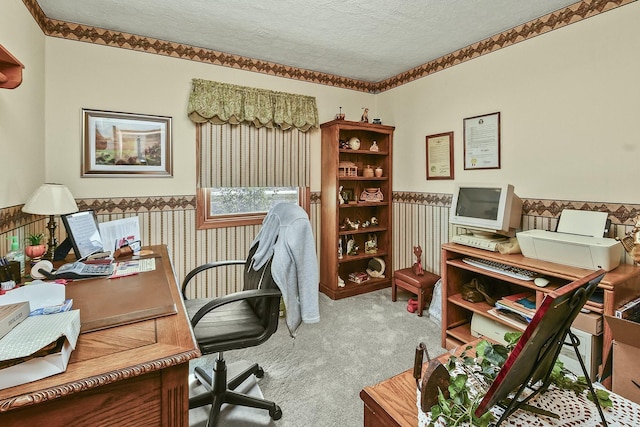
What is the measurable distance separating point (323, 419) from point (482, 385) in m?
1.22

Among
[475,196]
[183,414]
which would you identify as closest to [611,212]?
[475,196]

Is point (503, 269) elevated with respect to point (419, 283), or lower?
elevated

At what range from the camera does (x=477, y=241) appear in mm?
2398

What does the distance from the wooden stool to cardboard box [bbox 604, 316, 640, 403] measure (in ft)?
6.66

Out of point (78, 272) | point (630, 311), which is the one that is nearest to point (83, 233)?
point (78, 272)

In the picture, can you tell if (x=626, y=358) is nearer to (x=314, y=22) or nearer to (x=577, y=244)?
(x=577, y=244)

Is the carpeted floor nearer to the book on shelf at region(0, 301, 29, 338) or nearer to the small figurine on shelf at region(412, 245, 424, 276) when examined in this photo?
the small figurine on shelf at region(412, 245, 424, 276)

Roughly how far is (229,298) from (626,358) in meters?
1.60

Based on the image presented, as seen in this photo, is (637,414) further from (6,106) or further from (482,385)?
(6,106)

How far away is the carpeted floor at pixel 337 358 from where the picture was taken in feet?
6.16

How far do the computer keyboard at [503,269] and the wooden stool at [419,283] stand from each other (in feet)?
2.46

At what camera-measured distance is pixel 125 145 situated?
2805mm

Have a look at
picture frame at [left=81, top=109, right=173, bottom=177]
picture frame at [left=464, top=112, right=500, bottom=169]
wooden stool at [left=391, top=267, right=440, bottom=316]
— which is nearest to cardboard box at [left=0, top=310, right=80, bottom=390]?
picture frame at [left=81, top=109, right=173, bottom=177]

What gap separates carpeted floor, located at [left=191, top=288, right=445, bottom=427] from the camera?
1879 mm
